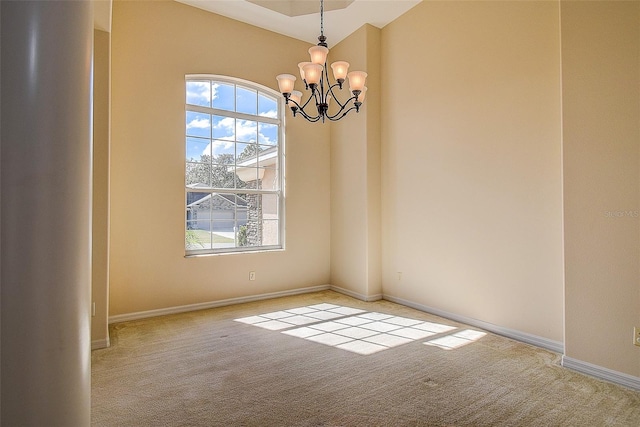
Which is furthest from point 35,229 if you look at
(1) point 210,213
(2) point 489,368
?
(1) point 210,213

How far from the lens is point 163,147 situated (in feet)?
12.7

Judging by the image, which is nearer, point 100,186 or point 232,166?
point 100,186

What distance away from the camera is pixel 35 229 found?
99 centimetres

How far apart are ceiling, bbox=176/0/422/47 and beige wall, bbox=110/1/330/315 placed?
0.14 meters

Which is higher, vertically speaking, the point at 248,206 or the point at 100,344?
the point at 248,206

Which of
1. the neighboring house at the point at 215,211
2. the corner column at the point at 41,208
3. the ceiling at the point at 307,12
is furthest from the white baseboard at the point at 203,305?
the ceiling at the point at 307,12

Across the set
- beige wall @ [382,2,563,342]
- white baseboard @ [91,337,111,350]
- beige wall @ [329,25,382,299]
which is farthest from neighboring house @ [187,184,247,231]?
beige wall @ [382,2,563,342]

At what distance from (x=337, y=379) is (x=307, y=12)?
4013 mm

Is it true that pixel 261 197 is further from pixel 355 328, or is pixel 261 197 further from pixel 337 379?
pixel 337 379

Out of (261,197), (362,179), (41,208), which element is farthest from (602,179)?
(261,197)

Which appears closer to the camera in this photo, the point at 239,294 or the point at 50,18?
the point at 50,18

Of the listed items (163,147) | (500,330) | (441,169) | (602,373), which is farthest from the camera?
(163,147)

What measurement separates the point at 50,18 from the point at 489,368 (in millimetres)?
3022

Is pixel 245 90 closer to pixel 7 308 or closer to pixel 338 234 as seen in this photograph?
pixel 338 234
